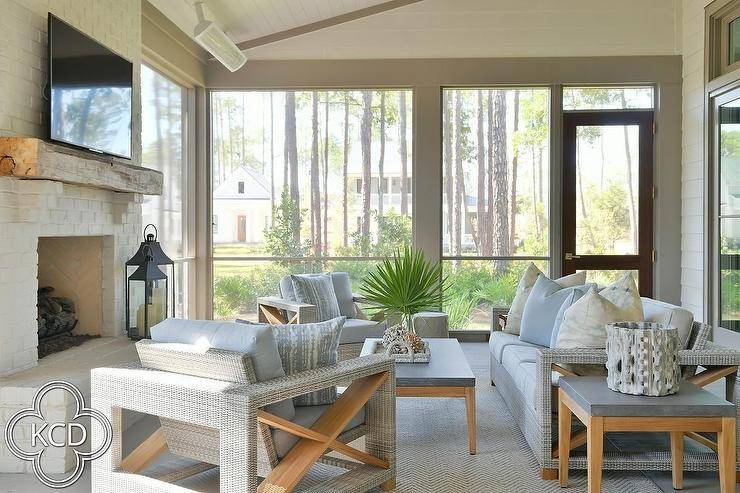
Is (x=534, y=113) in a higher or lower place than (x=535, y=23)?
lower

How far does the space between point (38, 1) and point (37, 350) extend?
1.96m

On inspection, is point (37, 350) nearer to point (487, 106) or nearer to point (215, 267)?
point (215, 267)

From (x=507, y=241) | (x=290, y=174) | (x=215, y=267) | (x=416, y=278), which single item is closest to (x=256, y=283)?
(x=215, y=267)

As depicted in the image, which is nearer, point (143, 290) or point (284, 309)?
point (143, 290)

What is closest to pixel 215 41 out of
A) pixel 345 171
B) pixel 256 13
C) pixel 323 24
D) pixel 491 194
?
pixel 256 13

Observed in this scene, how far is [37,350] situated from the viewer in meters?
3.94

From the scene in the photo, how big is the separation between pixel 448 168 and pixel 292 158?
1.62 metres

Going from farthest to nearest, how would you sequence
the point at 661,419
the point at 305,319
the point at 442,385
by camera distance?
the point at 305,319 → the point at 442,385 → the point at 661,419

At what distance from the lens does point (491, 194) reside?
23.5ft

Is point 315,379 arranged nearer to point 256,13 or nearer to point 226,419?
point 226,419

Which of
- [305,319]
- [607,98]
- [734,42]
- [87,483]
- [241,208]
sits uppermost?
[734,42]

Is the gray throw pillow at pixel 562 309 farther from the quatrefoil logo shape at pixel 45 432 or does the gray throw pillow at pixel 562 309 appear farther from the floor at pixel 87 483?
the quatrefoil logo shape at pixel 45 432

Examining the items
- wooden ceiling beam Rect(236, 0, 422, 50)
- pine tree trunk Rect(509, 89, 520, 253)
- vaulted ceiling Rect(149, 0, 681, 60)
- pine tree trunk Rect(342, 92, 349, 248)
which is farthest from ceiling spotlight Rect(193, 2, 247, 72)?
pine tree trunk Rect(509, 89, 520, 253)

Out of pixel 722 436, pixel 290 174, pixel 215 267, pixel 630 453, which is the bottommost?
pixel 630 453
